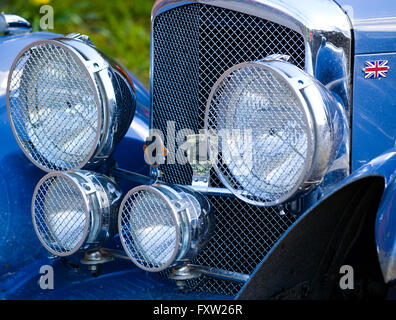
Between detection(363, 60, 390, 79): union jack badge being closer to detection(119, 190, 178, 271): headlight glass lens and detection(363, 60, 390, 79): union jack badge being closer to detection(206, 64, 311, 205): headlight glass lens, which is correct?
detection(206, 64, 311, 205): headlight glass lens

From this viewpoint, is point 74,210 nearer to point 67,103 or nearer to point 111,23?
point 67,103

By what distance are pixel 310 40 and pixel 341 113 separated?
0.24 metres

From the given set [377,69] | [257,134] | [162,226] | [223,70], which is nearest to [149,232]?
[162,226]

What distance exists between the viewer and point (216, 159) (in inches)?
67.1

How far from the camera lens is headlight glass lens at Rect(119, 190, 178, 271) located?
1.77 m

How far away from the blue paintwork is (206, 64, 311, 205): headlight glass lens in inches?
13.1

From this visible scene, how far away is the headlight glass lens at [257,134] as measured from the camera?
1537 mm

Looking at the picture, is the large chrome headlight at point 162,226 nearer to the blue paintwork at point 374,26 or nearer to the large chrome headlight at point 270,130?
the large chrome headlight at point 270,130

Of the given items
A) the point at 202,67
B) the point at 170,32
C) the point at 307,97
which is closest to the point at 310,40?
the point at 307,97

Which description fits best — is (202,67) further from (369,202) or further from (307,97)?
(369,202)

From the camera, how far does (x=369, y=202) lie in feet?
5.23

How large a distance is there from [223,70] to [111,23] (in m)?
6.14

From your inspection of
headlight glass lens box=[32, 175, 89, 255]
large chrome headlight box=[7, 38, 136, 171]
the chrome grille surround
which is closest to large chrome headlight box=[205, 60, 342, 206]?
the chrome grille surround
